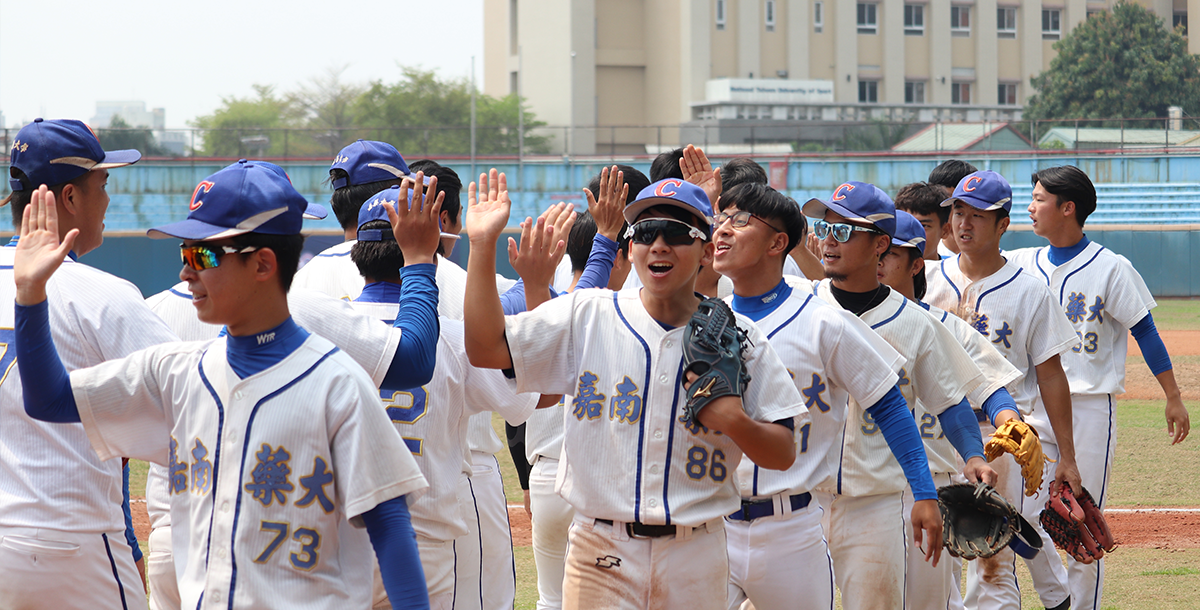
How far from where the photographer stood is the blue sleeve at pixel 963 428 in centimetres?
433

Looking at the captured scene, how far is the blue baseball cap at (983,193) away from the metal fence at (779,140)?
1091 inches

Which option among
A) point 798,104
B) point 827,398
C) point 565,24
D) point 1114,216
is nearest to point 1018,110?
point 798,104

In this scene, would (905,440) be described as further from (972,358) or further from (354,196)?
(354,196)

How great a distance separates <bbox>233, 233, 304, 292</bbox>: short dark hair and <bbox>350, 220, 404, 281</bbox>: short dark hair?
784 mm

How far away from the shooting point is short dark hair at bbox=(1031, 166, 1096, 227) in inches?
257

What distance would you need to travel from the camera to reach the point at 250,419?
103 inches

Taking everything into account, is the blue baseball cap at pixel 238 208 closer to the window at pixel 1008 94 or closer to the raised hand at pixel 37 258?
the raised hand at pixel 37 258

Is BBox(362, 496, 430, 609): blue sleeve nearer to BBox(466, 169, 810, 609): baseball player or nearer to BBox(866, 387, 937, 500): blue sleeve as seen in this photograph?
BBox(466, 169, 810, 609): baseball player

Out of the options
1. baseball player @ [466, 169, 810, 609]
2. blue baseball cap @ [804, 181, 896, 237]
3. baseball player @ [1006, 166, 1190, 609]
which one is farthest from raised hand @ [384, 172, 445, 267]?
baseball player @ [1006, 166, 1190, 609]

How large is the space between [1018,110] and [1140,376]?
49.4m

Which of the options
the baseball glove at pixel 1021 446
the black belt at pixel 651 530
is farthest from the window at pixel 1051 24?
the black belt at pixel 651 530

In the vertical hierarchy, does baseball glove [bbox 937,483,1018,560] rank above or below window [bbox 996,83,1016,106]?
below

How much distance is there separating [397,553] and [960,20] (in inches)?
2564

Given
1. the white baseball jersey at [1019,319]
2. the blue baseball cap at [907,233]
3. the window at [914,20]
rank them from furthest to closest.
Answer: the window at [914,20]
the white baseball jersey at [1019,319]
the blue baseball cap at [907,233]
